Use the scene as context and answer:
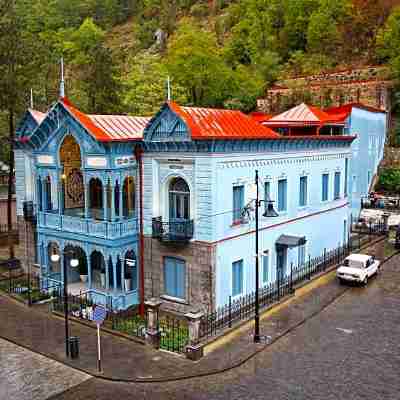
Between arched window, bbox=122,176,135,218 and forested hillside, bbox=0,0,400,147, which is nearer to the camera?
arched window, bbox=122,176,135,218

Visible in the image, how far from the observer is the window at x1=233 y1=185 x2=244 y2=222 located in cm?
2188

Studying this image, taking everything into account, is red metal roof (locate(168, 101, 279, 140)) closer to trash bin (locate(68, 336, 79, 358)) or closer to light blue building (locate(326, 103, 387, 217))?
trash bin (locate(68, 336, 79, 358))

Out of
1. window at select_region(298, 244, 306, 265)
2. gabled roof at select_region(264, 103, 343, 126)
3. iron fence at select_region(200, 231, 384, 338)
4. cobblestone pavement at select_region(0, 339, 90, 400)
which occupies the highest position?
gabled roof at select_region(264, 103, 343, 126)

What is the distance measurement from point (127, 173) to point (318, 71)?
152 ft

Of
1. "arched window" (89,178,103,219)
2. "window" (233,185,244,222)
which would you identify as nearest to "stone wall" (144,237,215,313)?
"window" (233,185,244,222)

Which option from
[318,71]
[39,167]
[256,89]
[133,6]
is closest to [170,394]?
[39,167]

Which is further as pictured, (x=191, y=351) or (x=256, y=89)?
(x=256, y=89)

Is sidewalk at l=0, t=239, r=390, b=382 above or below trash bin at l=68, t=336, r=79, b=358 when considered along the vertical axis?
below

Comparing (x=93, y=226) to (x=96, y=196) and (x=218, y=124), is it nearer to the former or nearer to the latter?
(x=96, y=196)

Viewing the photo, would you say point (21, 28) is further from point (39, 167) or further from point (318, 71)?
point (318, 71)

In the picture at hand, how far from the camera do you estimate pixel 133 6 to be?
12131cm

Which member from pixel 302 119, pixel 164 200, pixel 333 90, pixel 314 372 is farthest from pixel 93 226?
pixel 333 90

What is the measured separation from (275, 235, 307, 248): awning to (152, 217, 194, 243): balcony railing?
5590 millimetres

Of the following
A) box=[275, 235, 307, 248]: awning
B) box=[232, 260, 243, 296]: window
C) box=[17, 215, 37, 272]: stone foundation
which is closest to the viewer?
box=[232, 260, 243, 296]: window
